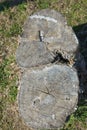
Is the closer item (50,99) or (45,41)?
(50,99)

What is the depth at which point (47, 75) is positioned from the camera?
18.4 feet

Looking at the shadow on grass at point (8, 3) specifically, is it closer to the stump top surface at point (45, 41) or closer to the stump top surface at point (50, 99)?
the stump top surface at point (45, 41)

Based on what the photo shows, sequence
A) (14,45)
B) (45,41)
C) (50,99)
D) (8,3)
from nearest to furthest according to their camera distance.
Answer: (50,99)
(45,41)
(14,45)
(8,3)

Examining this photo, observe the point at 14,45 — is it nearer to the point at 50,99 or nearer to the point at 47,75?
the point at 47,75

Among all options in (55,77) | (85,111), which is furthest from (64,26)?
(85,111)

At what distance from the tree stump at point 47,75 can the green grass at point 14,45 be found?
0.94 feet

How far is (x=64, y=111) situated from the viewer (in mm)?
5500

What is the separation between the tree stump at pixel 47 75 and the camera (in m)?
5.52

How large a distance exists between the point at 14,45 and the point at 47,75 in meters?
1.06

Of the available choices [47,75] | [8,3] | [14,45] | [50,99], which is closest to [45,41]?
[47,75]

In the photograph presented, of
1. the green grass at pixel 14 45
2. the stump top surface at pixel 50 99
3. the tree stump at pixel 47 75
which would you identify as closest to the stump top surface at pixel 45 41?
the tree stump at pixel 47 75

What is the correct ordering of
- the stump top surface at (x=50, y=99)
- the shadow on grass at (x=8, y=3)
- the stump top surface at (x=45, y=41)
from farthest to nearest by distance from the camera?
the shadow on grass at (x=8, y=3)
the stump top surface at (x=45, y=41)
the stump top surface at (x=50, y=99)

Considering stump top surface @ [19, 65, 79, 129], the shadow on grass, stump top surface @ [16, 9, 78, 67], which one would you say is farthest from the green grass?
stump top surface @ [16, 9, 78, 67]

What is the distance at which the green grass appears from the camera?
5.82m
